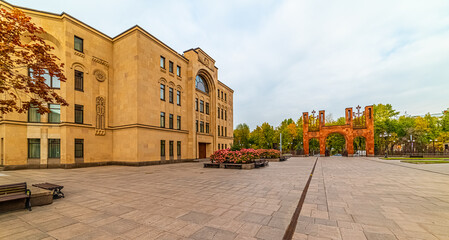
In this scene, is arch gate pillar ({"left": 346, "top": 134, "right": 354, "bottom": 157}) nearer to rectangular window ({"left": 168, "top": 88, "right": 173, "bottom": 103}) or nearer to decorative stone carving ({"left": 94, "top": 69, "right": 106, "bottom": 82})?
rectangular window ({"left": 168, "top": 88, "right": 173, "bottom": 103})

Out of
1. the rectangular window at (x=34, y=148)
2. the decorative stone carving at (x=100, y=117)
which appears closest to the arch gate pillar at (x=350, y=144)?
the decorative stone carving at (x=100, y=117)

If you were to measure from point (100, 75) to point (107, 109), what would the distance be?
12.9 ft

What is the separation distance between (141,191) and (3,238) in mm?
4426

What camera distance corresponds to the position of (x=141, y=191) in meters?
8.22

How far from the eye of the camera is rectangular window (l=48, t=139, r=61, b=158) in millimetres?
18484

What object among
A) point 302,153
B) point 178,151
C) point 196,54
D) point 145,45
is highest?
point 196,54

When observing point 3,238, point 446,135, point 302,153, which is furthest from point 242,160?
point 446,135

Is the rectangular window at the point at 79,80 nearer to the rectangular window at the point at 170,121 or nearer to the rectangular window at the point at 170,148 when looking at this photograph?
the rectangular window at the point at 170,121

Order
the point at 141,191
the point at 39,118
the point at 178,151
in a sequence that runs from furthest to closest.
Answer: the point at 178,151, the point at 39,118, the point at 141,191

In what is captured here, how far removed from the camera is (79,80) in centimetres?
2006

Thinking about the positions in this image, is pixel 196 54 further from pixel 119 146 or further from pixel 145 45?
pixel 119 146

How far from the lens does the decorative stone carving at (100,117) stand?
834 inches

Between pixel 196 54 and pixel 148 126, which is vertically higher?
pixel 196 54

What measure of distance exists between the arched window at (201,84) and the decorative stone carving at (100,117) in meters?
14.5
